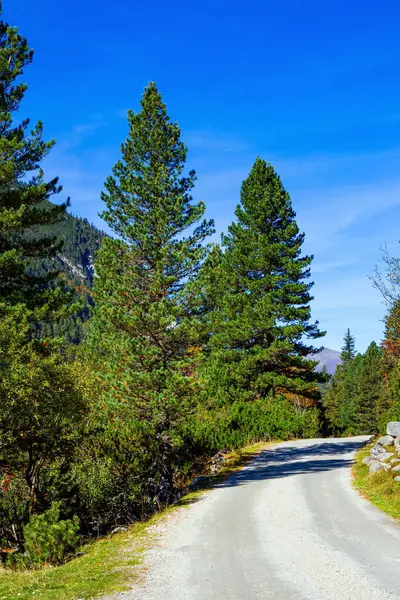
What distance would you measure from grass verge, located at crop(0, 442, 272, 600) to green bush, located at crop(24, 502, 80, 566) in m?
0.57

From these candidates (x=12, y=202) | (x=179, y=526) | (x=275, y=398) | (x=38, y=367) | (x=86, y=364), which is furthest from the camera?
(x=275, y=398)

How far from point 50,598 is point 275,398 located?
87.7 ft

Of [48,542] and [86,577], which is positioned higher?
[86,577]

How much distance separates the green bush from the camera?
11.4m

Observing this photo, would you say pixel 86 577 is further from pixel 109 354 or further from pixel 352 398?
pixel 352 398

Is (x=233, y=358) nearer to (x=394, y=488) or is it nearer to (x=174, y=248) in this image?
(x=174, y=248)

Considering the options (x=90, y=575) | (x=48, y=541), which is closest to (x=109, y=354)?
(x=48, y=541)

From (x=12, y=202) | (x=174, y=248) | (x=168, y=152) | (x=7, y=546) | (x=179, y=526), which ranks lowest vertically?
(x=7, y=546)

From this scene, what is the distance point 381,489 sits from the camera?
1492 centimetres

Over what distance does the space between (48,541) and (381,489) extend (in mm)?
10462

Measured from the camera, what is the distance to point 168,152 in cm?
1975

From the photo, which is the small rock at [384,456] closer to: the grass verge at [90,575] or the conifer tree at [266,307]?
the grass verge at [90,575]

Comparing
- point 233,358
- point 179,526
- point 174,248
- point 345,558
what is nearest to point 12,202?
point 174,248

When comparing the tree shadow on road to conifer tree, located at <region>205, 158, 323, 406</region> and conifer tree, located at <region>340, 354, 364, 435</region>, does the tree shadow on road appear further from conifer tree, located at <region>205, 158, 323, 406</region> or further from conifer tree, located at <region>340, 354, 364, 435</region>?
conifer tree, located at <region>340, 354, 364, 435</region>
